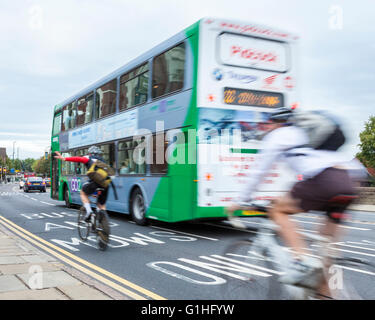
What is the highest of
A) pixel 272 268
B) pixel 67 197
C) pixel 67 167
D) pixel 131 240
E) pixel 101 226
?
pixel 67 167

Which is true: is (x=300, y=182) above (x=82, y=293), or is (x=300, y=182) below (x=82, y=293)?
above

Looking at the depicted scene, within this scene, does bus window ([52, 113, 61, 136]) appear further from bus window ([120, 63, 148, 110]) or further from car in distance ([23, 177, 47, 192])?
car in distance ([23, 177, 47, 192])

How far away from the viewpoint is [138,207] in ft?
36.4

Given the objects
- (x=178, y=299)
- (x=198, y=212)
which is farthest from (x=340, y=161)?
(x=198, y=212)

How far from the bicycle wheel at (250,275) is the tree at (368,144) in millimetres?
59863

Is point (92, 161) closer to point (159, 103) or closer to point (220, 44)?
point (159, 103)

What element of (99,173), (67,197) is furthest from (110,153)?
(67,197)

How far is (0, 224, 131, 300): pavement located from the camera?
4305 millimetres

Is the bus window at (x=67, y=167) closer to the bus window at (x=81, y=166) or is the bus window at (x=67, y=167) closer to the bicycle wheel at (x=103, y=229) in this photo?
the bus window at (x=81, y=166)

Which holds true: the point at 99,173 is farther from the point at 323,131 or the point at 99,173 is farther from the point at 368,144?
the point at 368,144

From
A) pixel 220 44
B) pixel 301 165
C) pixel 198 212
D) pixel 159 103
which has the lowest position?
pixel 198 212

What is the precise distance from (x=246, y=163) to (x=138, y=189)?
3425mm

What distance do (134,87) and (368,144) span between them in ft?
179

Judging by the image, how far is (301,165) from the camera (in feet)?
11.3
